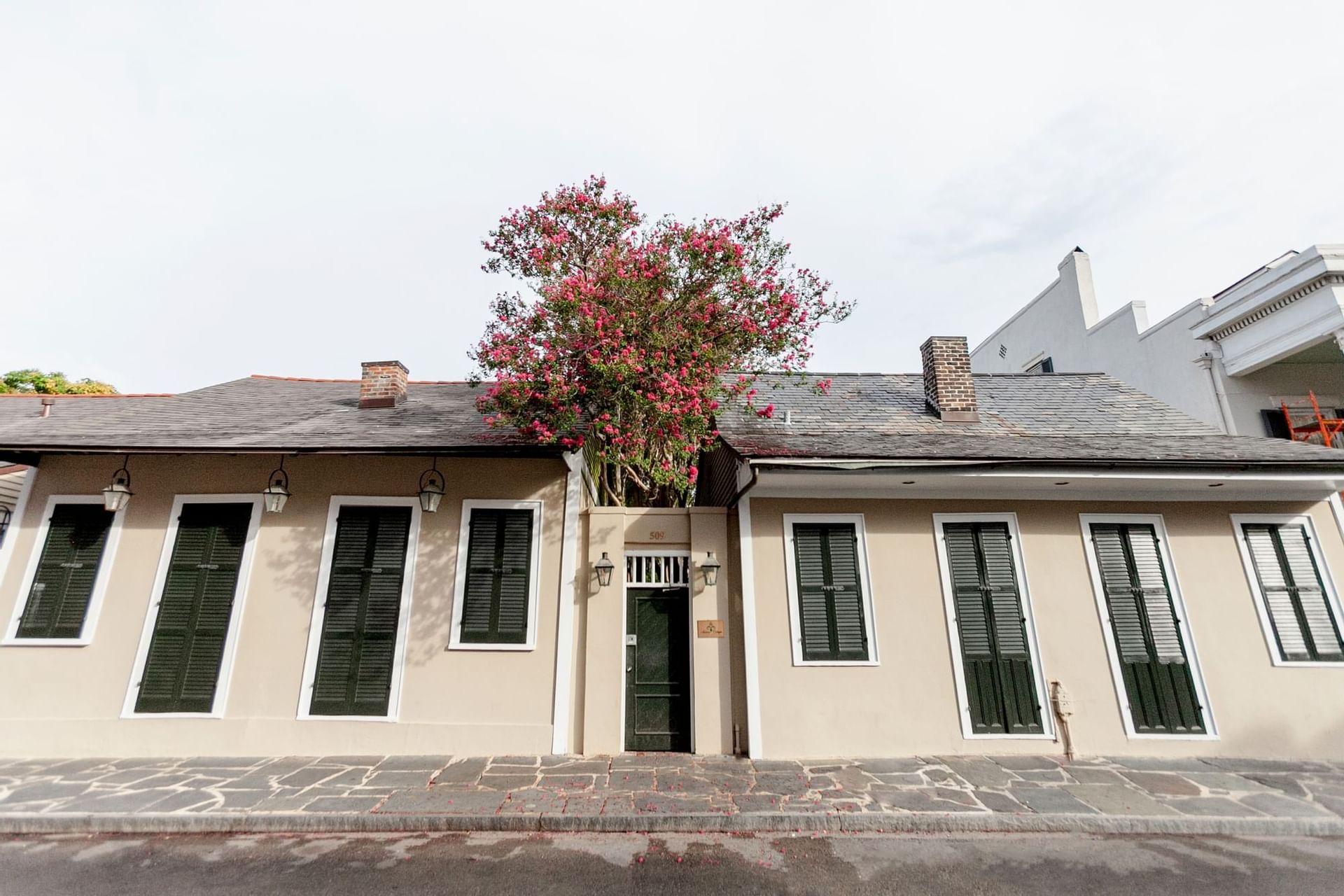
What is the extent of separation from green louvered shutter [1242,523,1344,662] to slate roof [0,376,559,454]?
30.1 feet

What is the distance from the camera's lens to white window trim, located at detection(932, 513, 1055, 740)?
→ 6762mm

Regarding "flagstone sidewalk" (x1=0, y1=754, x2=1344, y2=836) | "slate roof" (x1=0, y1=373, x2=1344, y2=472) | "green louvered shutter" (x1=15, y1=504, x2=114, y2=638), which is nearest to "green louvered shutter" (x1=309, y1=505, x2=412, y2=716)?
"flagstone sidewalk" (x1=0, y1=754, x2=1344, y2=836)

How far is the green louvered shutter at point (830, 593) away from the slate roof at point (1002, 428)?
1.16 meters

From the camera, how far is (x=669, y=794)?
5.41 m

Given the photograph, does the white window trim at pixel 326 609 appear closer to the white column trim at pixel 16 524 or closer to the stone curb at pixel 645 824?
the stone curb at pixel 645 824

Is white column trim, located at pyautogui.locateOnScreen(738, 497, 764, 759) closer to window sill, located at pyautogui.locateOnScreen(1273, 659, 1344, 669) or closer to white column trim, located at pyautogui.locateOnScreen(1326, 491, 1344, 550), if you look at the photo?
window sill, located at pyautogui.locateOnScreen(1273, 659, 1344, 669)

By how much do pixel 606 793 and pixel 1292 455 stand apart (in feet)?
29.7

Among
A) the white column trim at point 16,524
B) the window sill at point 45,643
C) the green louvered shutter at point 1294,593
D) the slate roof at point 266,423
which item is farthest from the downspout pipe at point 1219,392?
the white column trim at point 16,524

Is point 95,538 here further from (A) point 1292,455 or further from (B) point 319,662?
(A) point 1292,455

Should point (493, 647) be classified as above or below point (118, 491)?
below

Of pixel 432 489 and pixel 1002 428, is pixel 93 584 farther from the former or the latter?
pixel 1002 428

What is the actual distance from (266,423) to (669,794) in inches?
286

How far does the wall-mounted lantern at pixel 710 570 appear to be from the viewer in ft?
23.3

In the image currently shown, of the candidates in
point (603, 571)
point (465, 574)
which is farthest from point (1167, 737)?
point (465, 574)
